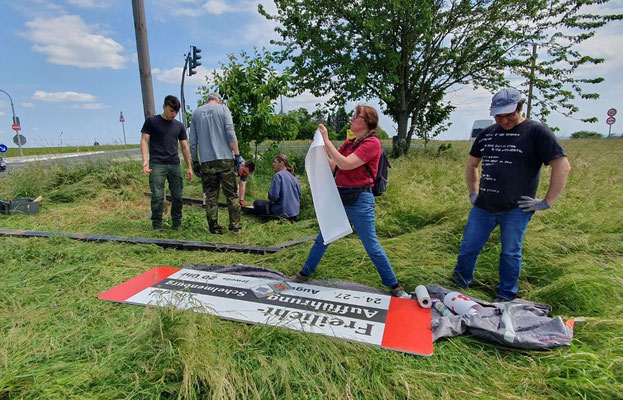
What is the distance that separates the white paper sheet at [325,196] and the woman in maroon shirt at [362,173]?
8 cm

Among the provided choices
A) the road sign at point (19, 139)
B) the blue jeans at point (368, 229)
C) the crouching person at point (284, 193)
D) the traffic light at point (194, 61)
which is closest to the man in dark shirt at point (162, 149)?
the crouching person at point (284, 193)

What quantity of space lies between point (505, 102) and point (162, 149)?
416 cm

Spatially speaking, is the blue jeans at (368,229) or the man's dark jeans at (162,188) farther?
the man's dark jeans at (162,188)

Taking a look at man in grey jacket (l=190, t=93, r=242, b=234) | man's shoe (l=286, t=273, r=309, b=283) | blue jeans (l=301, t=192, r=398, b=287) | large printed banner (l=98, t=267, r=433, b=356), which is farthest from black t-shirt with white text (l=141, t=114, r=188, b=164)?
blue jeans (l=301, t=192, r=398, b=287)

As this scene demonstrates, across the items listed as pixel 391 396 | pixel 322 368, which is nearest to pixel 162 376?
pixel 322 368

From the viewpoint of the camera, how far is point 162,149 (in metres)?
4.64

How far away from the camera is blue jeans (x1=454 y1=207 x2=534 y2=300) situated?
8.84 ft

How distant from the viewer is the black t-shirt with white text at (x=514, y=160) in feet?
8.16

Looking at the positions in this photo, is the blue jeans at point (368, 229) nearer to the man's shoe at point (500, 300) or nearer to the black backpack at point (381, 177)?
the black backpack at point (381, 177)

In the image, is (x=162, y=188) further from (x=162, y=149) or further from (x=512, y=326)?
(x=512, y=326)

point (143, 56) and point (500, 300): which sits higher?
point (143, 56)

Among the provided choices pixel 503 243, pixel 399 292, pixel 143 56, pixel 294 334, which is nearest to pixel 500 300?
pixel 503 243

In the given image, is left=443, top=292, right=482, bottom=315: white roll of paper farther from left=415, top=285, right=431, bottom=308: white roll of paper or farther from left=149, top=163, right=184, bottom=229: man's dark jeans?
left=149, top=163, right=184, bottom=229: man's dark jeans

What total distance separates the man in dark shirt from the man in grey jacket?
0.26 meters
